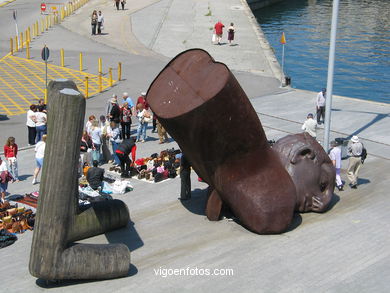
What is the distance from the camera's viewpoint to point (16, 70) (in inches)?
1232

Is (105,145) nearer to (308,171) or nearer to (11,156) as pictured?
(11,156)

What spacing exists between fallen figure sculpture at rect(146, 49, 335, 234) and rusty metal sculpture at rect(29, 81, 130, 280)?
2199 mm

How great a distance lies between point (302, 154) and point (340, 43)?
3534 cm

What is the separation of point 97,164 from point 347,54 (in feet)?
101

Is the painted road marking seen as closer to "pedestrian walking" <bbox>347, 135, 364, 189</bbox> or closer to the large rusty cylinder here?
the large rusty cylinder

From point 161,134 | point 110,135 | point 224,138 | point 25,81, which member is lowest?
point 25,81

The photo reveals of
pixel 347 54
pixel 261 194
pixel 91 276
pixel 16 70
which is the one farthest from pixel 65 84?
pixel 347 54

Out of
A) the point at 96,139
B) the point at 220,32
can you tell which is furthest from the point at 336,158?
the point at 220,32

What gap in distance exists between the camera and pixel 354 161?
52.5ft

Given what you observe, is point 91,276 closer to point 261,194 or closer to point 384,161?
point 261,194

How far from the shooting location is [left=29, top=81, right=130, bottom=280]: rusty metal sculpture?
11.0 m

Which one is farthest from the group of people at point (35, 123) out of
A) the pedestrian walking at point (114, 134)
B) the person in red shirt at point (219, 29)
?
the person in red shirt at point (219, 29)

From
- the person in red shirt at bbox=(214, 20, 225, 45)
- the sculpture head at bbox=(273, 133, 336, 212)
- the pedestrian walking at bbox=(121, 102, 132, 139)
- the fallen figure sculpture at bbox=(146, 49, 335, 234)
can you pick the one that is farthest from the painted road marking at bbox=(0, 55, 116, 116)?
the sculpture head at bbox=(273, 133, 336, 212)

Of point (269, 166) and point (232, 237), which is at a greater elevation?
point (269, 166)
